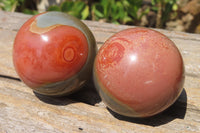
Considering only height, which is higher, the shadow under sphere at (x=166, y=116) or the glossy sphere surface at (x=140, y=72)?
the glossy sphere surface at (x=140, y=72)

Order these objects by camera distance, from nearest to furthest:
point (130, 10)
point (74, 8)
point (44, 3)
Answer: point (74, 8) → point (130, 10) → point (44, 3)

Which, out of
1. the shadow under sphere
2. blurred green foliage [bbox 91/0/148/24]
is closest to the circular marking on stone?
the shadow under sphere

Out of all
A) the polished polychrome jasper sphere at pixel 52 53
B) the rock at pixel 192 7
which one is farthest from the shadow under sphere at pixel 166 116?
the rock at pixel 192 7

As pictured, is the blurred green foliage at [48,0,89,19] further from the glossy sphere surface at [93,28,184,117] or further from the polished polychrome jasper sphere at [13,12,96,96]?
the glossy sphere surface at [93,28,184,117]

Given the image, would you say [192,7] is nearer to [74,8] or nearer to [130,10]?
[130,10]

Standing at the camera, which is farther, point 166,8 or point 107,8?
point 166,8

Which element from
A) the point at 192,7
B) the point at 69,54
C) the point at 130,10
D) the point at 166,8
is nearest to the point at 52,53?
the point at 69,54

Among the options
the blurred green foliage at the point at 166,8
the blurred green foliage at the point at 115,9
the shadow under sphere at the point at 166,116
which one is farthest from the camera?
the blurred green foliage at the point at 166,8

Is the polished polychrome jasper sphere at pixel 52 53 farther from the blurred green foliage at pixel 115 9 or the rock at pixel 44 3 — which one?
the rock at pixel 44 3
